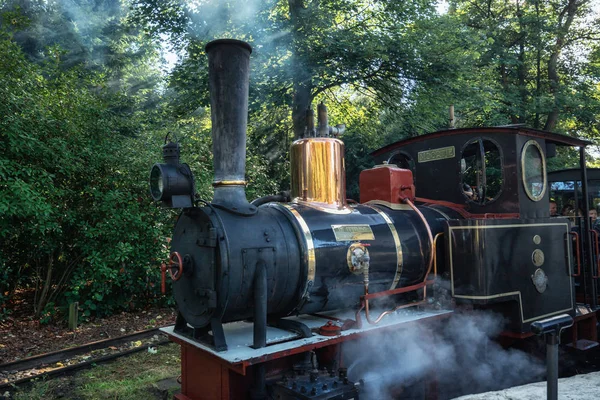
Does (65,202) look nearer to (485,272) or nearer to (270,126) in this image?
(485,272)

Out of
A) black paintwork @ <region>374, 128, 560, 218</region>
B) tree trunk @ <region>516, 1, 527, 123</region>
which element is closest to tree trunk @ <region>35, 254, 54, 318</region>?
black paintwork @ <region>374, 128, 560, 218</region>

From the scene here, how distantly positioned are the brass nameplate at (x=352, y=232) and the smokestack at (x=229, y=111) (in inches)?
28.4

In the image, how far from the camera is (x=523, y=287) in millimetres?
4328

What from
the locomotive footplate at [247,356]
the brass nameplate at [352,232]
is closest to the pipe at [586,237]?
the locomotive footplate at [247,356]

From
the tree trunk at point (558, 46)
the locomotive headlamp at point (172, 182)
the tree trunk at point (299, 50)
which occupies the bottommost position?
the locomotive headlamp at point (172, 182)

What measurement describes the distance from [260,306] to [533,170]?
318 centimetres

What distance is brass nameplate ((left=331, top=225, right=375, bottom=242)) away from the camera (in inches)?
143

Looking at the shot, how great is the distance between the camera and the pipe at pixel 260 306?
303 cm

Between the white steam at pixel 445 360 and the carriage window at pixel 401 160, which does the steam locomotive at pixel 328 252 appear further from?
the carriage window at pixel 401 160

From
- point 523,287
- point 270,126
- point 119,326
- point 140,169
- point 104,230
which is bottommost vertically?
point 119,326

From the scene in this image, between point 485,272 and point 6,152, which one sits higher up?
point 6,152

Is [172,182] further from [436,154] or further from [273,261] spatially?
[436,154]

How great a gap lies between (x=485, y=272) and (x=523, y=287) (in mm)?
617

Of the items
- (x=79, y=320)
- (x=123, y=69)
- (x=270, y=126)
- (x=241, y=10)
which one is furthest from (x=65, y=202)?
(x=123, y=69)
